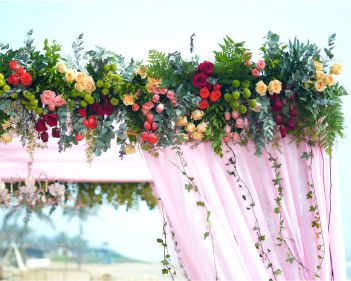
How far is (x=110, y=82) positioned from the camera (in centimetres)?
304

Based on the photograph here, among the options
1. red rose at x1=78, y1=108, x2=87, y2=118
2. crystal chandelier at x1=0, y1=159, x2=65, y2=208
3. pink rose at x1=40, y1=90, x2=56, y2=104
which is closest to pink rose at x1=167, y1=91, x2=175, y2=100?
red rose at x1=78, y1=108, x2=87, y2=118

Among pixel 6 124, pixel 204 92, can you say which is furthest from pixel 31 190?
pixel 204 92

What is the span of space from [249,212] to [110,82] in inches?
37.3

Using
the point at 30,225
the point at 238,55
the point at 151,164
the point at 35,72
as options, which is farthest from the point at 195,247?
the point at 30,225

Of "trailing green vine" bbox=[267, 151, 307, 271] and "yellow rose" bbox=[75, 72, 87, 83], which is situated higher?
"yellow rose" bbox=[75, 72, 87, 83]

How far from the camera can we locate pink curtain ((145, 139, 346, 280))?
10.1 feet

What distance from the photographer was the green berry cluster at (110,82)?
300 cm

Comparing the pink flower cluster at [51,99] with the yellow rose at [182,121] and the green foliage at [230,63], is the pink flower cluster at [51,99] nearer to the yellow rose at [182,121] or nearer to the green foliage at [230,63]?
the yellow rose at [182,121]

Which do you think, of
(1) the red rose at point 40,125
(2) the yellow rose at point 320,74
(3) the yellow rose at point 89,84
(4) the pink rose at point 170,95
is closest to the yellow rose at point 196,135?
(4) the pink rose at point 170,95

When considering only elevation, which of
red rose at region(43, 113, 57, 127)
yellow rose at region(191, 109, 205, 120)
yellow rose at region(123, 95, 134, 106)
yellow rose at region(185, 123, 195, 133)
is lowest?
yellow rose at region(185, 123, 195, 133)

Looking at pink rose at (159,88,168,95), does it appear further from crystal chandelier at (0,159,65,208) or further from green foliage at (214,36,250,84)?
crystal chandelier at (0,159,65,208)

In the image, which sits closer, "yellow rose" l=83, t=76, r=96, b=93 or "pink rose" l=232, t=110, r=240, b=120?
"yellow rose" l=83, t=76, r=96, b=93

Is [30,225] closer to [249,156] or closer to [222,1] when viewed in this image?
[222,1]

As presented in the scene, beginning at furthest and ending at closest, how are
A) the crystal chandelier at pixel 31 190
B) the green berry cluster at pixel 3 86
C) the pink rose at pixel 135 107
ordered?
the crystal chandelier at pixel 31 190
the pink rose at pixel 135 107
the green berry cluster at pixel 3 86
